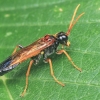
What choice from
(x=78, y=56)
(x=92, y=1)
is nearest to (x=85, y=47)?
(x=78, y=56)

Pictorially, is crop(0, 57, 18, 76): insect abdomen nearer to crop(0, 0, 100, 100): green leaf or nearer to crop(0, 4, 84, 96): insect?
crop(0, 4, 84, 96): insect

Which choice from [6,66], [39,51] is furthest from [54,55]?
[6,66]

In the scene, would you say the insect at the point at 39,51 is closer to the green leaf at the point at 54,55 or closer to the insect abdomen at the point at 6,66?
the insect abdomen at the point at 6,66

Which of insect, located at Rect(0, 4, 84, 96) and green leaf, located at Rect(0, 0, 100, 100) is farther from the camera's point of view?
insect, located at Rect(0, 4, 84, 96)

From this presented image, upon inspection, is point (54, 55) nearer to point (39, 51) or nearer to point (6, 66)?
point (39, 51)

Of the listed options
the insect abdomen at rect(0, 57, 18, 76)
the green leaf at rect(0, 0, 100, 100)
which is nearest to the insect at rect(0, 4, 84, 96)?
the insect abdomen at rect(0, 57, 18, 76)

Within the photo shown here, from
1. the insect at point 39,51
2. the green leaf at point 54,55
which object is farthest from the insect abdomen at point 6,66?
the green leaf at point 54,55
